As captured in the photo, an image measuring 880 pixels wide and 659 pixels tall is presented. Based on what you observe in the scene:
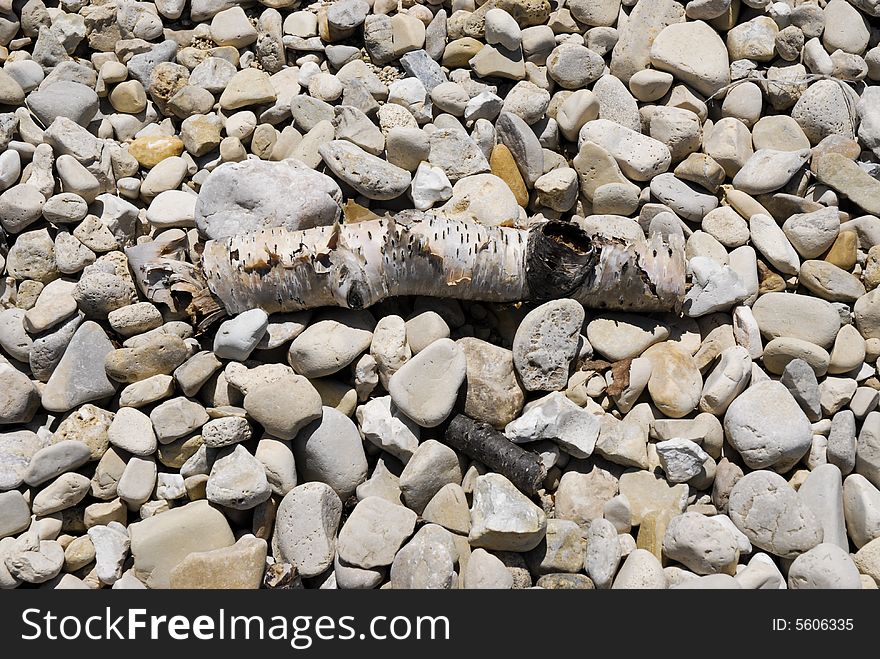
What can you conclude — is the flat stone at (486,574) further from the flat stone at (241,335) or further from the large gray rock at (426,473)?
the flat stone at (241,335)

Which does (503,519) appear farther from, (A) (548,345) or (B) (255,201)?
(B) (255,201)

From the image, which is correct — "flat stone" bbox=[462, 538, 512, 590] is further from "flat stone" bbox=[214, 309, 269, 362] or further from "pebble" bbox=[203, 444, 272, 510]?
"flat stone" bbox=[214, 309, 269, 362]

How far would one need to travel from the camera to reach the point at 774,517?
291cm

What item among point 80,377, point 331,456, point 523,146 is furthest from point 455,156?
point 80,377

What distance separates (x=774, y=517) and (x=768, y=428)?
0.34 m

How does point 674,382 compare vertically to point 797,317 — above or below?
below

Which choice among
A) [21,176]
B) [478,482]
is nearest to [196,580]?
[478,482]

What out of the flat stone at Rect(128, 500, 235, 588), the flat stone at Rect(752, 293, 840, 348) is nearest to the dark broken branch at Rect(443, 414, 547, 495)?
the flat stone at Rect(128, 500, 235, 588)

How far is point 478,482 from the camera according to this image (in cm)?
294

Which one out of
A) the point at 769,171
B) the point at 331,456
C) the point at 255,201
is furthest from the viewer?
the point at 769,171

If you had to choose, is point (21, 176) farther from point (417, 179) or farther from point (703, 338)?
point (703, 338)

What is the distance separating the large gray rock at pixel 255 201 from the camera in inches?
134

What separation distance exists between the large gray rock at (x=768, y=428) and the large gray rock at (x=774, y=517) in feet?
0.33

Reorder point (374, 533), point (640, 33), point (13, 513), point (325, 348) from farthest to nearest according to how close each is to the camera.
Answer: point (640, 33)
point (325, 348)
point (13, 513)
point (374, 533)
